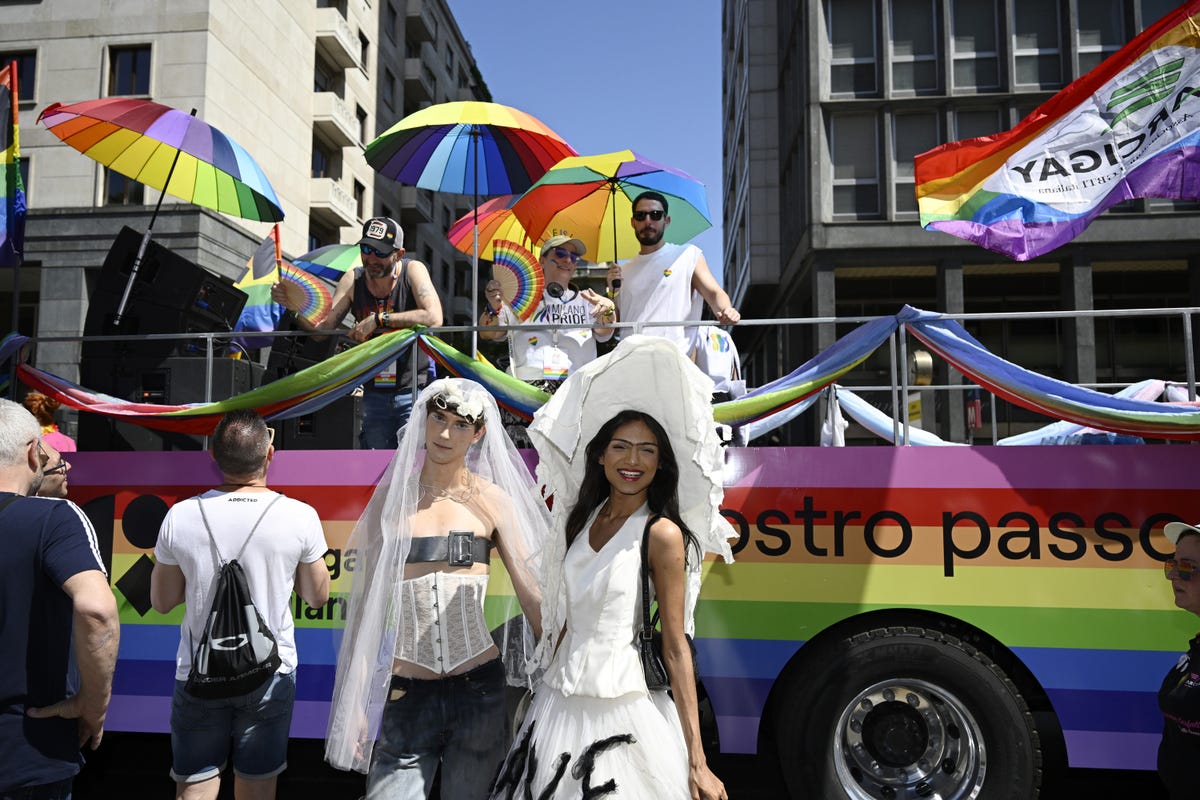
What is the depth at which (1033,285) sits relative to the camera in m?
23.0

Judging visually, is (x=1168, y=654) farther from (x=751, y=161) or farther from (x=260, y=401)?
(x=751, y=161)

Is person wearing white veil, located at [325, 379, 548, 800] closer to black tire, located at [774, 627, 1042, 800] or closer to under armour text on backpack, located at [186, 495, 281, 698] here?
under armour text on backpack, located at [186, 495, 281, 698]

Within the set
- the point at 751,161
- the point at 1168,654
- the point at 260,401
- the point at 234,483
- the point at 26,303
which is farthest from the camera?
the point at 751,161

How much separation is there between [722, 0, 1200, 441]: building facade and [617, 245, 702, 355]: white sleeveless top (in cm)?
1480

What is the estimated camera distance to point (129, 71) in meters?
23.3

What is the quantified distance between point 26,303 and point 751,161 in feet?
69.4

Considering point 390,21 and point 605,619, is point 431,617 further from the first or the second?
point 390,21

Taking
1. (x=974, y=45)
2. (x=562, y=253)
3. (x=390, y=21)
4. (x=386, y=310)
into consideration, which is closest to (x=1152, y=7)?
(x=974, y=45)

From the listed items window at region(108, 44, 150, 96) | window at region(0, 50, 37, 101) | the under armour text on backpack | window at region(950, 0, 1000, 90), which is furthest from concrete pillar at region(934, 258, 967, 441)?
window at region(0, 50, 37, 101)

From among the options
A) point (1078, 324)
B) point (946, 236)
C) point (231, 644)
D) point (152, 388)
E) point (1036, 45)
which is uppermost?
point (1036, 45)

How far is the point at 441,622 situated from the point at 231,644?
2.86ft

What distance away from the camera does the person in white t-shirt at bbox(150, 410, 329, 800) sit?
142 inches

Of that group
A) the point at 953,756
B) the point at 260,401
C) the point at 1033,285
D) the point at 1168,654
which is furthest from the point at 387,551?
the point at 1033,285

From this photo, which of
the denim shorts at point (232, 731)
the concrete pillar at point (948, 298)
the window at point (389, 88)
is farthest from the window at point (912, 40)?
the window at point (389, 88)
